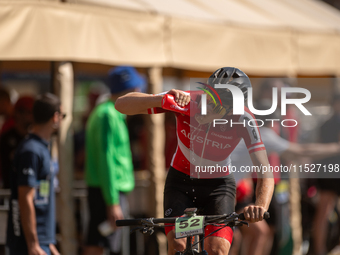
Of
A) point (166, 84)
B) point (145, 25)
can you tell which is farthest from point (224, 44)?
point (166, 84)

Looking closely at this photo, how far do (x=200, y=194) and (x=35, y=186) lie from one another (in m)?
1.54

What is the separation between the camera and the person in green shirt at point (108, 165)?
5680 mm

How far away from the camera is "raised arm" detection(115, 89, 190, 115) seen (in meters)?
3.43

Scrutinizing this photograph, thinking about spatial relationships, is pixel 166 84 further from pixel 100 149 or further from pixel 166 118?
pixel 100 149

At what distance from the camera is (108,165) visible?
224 inches

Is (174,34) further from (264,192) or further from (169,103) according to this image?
(264,192)

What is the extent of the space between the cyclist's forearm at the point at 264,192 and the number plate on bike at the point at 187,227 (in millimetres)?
424

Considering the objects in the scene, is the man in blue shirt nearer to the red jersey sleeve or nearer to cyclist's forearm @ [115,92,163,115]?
cyclist's forearm @ [115,92,163,115]

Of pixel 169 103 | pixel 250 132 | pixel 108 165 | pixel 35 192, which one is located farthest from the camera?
pixel 108 165

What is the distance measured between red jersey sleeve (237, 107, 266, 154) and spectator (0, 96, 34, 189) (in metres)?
3.28

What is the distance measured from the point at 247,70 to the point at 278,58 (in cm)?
52

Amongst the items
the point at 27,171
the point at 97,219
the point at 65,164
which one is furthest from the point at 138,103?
the point at 65,164

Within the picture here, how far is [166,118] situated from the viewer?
771cm

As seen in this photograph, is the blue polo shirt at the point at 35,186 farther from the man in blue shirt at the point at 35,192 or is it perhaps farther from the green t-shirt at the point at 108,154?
the green t-shirt at the point at 108,154
